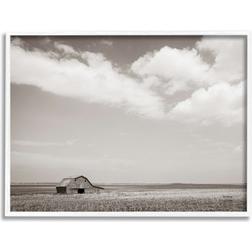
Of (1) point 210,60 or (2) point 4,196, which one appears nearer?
(2) point 4,196

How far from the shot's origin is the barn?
13722 millimetres

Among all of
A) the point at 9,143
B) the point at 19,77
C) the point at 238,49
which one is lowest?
the point at 9,143

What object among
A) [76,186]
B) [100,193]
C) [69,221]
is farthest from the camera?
[100,193]

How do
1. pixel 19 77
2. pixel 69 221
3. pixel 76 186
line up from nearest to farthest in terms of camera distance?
pixel 69 221 → pixel 19 77 → pixel 76 186

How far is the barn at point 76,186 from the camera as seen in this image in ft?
45.0

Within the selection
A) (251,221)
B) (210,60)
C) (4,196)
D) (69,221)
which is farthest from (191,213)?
(4,196)

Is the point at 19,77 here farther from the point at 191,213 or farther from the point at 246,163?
the point at 246,163

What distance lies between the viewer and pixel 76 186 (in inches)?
600

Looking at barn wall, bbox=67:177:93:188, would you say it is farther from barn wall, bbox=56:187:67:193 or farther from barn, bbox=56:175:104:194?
barn wall, bbox=56:187:67:193

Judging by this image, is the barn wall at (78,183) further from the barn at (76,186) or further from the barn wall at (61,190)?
the barn wall at (61,190)

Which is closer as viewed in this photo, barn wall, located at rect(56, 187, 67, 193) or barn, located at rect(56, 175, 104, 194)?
barn, located at rect(56, 175, 104, 194)

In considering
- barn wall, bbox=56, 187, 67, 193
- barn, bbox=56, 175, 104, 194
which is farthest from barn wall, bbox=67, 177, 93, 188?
barn wall, bbox=56, 187, 67, 193

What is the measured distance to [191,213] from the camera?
33.4ft

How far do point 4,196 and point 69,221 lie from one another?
6.65 feet
